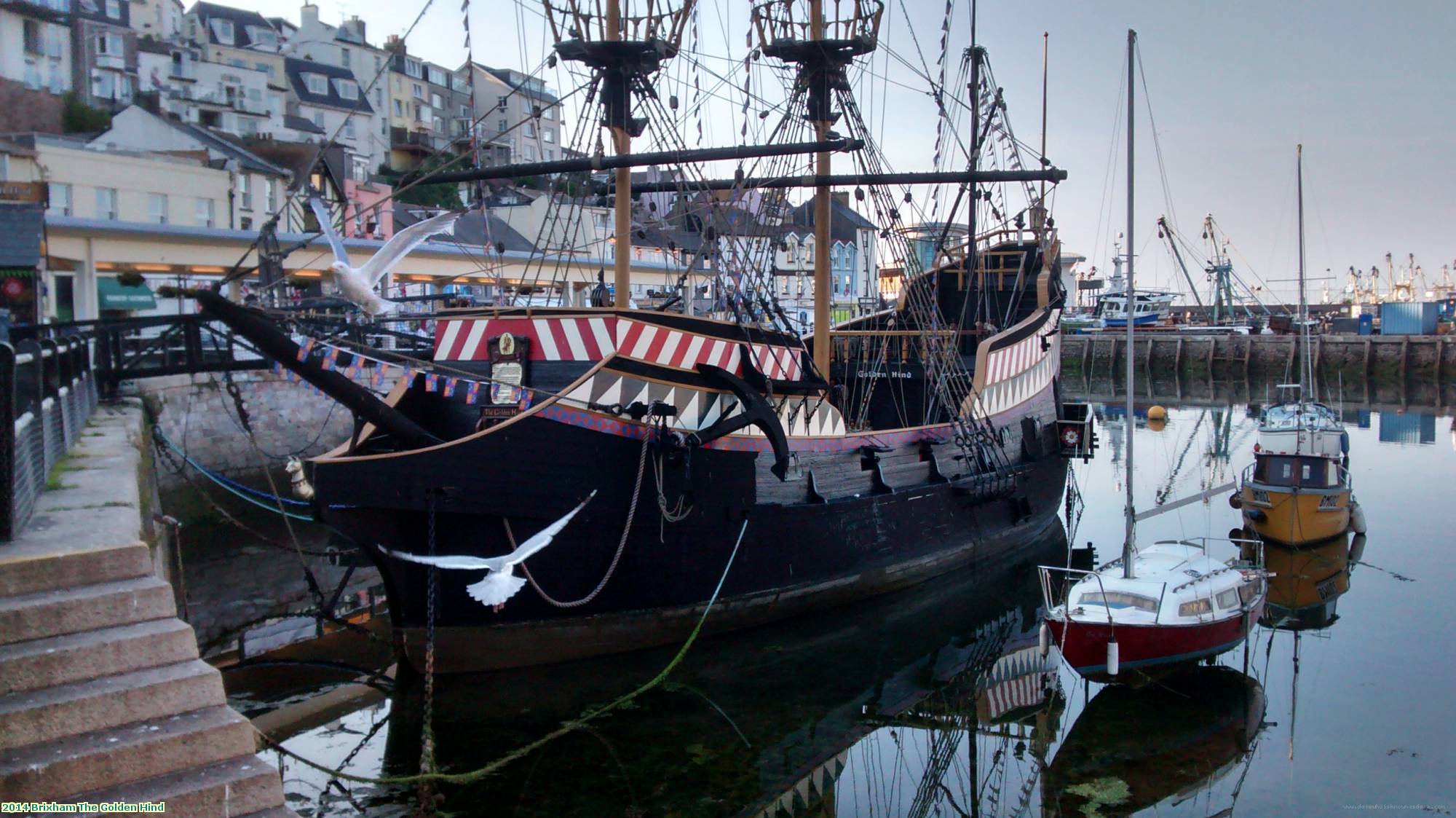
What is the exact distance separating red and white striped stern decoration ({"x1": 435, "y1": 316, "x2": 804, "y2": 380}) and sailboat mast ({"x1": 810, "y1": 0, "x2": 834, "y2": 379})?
4.81 metres

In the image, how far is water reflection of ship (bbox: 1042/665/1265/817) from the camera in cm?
1060

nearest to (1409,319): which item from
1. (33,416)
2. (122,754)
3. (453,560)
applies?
(453,560)

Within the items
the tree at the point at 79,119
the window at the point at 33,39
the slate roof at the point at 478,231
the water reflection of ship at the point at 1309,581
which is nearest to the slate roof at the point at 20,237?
the water reflection of ship at the point at 1309,581

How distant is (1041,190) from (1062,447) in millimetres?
5735

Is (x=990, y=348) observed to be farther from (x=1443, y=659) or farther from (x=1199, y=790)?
(x=1199, y=790)

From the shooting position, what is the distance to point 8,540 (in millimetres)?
6871

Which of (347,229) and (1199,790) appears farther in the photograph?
(347,229)

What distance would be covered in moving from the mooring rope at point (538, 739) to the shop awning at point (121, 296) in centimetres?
1632

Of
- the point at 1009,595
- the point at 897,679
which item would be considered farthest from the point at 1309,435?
the point at 897,679

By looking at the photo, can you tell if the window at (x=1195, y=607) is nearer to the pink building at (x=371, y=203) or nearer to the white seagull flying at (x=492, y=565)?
the white seagull flying at (x=492, y=565)

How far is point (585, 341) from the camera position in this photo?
43.0 ft

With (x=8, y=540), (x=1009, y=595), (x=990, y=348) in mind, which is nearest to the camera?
(x=8, y=540)

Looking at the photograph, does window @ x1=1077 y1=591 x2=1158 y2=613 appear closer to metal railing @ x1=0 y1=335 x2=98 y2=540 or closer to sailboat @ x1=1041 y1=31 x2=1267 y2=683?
sailboat @ x1=1041 y1=31 x2=1267 y2=683

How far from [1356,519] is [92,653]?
2245 cm
